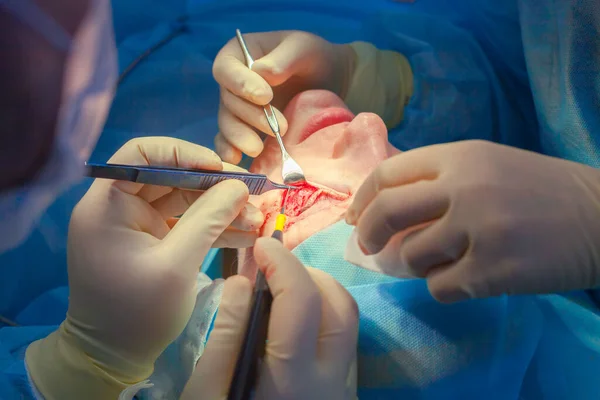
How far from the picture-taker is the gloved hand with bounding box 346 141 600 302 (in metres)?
0.80

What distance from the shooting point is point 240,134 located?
5.20 feet

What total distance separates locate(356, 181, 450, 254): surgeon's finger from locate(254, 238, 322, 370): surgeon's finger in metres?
0.16

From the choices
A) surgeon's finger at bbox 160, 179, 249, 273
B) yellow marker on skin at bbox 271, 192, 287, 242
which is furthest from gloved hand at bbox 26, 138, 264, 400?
yellow marker on skin at bbox 271, 192, 287, 242

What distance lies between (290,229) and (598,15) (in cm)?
105

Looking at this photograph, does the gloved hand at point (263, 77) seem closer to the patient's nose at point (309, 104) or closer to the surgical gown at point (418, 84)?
the patient's nose at point (309, 104)

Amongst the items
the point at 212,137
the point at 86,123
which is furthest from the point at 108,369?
the point at 212,137

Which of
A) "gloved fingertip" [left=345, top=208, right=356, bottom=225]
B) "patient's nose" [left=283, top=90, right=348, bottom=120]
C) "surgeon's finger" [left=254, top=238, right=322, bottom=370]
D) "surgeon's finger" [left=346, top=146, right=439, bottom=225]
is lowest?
"surgeon's finger" [left=254, top=238, right=322, bottom=370]

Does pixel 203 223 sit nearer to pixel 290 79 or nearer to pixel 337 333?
pixel 337 333

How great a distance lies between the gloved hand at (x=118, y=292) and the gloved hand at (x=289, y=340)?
0.55 ft

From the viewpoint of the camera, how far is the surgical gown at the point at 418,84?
1221mm

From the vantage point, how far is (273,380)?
87cm

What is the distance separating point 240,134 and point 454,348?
38.5 inches

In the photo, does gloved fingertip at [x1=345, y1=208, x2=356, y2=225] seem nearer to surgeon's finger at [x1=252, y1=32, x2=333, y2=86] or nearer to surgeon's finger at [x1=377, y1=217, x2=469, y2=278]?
surgeon's finger at [x1=377, y1=217, x2=469, y2=278]

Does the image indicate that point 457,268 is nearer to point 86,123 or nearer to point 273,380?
point 273,380
